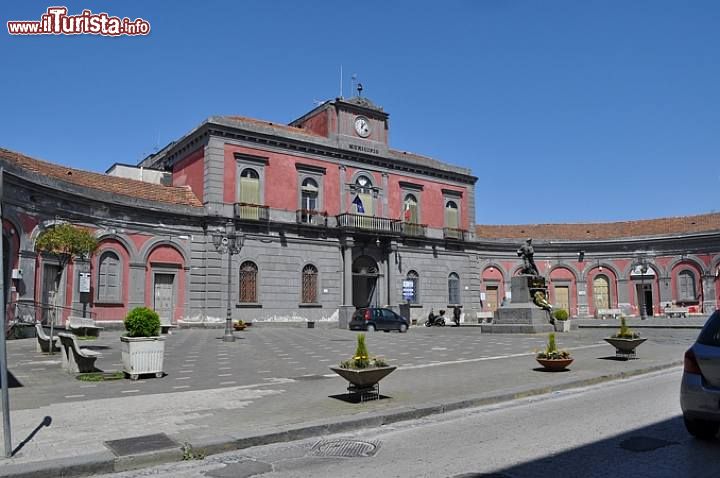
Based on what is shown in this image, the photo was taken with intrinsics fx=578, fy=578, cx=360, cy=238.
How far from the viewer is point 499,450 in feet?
19.6

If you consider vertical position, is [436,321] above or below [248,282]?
below

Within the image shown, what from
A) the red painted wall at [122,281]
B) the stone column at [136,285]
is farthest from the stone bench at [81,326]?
the stone column at [136,285]

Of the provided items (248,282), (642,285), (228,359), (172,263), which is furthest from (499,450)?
(642,285)

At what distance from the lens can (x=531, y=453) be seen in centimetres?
582

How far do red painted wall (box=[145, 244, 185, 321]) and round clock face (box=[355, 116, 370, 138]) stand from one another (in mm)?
13470

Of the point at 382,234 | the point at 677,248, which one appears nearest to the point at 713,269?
the point at 677,248

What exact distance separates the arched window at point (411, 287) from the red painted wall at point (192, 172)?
45.9 feet

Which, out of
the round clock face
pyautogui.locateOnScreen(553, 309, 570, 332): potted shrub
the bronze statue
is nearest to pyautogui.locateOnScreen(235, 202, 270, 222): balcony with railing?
the round clock face

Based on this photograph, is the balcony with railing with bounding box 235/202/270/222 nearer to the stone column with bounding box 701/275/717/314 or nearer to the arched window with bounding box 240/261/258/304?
the arched window with bounding box 240/261/258/304

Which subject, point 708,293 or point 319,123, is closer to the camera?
point 319,123

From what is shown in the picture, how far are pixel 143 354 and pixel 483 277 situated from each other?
34.7 m

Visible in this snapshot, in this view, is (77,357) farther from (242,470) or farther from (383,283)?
(383,283)

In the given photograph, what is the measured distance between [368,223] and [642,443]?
28.9 meters

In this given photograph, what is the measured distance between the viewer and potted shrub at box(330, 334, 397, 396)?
8156 mm
